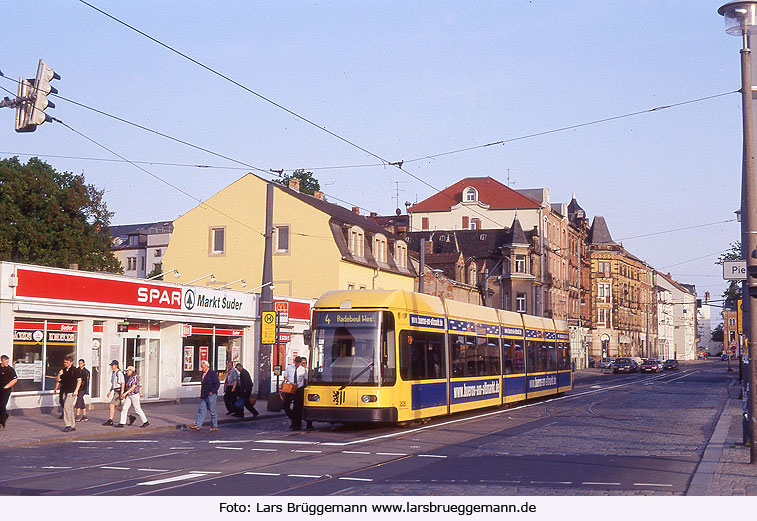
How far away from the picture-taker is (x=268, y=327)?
29.1 meters

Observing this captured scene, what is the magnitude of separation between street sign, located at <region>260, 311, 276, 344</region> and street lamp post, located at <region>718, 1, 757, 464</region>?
16457mm

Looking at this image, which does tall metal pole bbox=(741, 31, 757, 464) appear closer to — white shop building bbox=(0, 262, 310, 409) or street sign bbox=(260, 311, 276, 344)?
street sign bbox=(260, 311, 276, 344)

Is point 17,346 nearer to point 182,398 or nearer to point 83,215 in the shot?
point 182,398

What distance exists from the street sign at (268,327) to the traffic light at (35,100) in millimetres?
15447

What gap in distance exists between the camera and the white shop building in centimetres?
2594

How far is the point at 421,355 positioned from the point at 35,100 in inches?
448

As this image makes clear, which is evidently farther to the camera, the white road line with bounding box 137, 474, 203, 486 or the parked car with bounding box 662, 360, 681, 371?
the parked car with bounding box 662, 360, 681, 371

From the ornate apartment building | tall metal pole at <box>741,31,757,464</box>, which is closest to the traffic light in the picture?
tall metal pole at <box>741,31,757,464</box>

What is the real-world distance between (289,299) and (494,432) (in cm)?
2005

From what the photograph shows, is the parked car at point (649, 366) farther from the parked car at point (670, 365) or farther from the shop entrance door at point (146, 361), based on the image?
the shop entrance door at point (146, 361)

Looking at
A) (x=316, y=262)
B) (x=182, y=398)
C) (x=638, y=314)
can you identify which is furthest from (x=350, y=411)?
(x=638, y=314)

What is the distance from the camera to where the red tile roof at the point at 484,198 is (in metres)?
89.6

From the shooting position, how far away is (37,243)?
56969mm

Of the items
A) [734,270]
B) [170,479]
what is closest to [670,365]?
[734,270]
